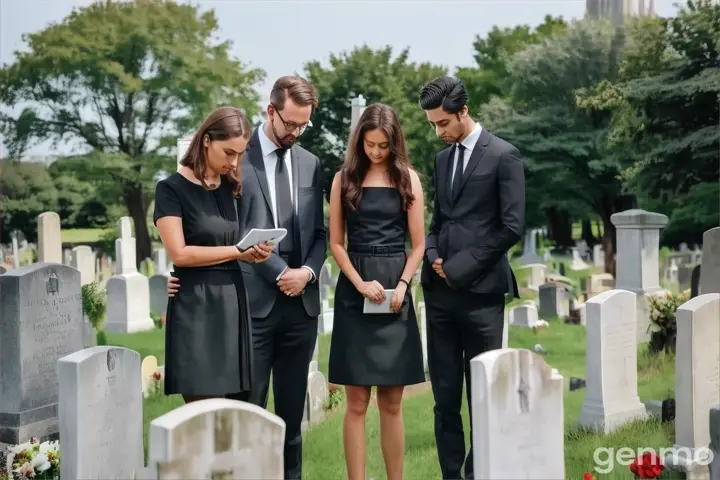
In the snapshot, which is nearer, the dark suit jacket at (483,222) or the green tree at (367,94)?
the dark suit jacket at (483,222)

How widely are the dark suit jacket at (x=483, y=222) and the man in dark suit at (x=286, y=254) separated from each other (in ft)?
2.32

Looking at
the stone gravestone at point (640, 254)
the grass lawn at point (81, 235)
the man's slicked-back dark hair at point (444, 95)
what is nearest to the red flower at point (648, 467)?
the man's slicked-back dark hair at point (444, 95)

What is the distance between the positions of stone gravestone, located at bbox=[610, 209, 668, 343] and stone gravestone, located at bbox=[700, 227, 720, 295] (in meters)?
4.25

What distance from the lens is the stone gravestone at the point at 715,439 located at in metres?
5.07

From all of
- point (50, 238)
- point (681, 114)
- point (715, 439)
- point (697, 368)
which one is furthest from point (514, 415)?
point (681, 114)

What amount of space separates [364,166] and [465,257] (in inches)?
29.1

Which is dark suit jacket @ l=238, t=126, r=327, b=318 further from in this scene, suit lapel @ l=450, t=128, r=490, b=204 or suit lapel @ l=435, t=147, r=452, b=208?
suit lapel @ l=450, t=128, r=490, b=204

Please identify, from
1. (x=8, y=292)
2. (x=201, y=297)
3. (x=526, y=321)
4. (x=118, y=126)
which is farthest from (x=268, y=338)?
(x=118, y=126)

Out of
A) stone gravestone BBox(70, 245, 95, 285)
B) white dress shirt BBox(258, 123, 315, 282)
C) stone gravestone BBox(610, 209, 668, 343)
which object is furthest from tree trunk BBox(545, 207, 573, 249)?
white dress shirt BBox(258, 123, 315, 282)

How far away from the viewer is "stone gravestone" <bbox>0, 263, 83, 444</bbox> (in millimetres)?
6512

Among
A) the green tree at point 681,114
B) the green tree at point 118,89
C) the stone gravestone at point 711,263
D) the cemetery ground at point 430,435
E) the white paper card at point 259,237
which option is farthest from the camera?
the green tree at point 118,89

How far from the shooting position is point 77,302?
6.93m

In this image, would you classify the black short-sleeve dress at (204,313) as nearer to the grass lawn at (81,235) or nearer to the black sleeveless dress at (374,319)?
the black sleeveless dress at (374,319)

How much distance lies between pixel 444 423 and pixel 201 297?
156 centimetres
